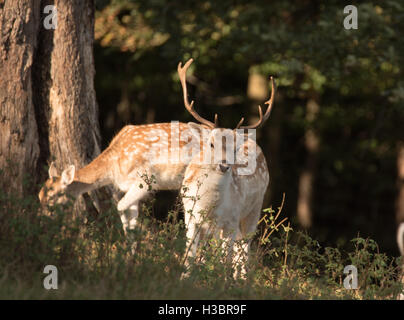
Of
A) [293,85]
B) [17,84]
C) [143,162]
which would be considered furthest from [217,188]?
[293,85]

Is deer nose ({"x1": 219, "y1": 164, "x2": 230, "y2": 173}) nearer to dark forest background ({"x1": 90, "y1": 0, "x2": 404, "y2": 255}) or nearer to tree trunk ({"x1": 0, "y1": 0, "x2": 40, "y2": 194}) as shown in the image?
tree trunk ({"x1": 0, "y1": 0, "x2": 40, "y2": 194})

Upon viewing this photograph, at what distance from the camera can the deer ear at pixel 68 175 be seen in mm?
7555

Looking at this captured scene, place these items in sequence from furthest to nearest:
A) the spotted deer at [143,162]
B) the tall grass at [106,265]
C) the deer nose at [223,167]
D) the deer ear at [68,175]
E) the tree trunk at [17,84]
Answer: the spotted deer at [143,162]
the deer ear at [68,175]
the tree trunk at [17,84]
the deer nose at [223,167]
the tall grass at [106,265]

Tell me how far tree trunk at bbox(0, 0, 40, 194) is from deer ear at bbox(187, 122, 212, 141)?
1514mm

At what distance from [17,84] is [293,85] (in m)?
8.41

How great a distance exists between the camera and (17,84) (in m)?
7.21

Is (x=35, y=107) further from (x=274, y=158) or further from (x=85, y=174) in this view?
(x=274, y=158)

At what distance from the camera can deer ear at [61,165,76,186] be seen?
24.8 ft

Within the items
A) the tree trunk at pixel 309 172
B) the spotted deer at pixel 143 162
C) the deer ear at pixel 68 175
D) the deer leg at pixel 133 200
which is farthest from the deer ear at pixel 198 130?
the tree trunk at pixel 309 172

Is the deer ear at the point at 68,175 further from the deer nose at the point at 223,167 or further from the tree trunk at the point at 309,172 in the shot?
the tree trunk at the point at 309,172

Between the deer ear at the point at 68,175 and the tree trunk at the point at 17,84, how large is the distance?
0.37m

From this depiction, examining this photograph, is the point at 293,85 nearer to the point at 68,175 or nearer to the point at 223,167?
the point at 68,175

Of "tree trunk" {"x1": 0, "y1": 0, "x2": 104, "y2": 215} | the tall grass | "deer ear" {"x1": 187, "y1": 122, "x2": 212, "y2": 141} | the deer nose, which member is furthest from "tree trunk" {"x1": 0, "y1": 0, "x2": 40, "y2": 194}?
the deer nose
